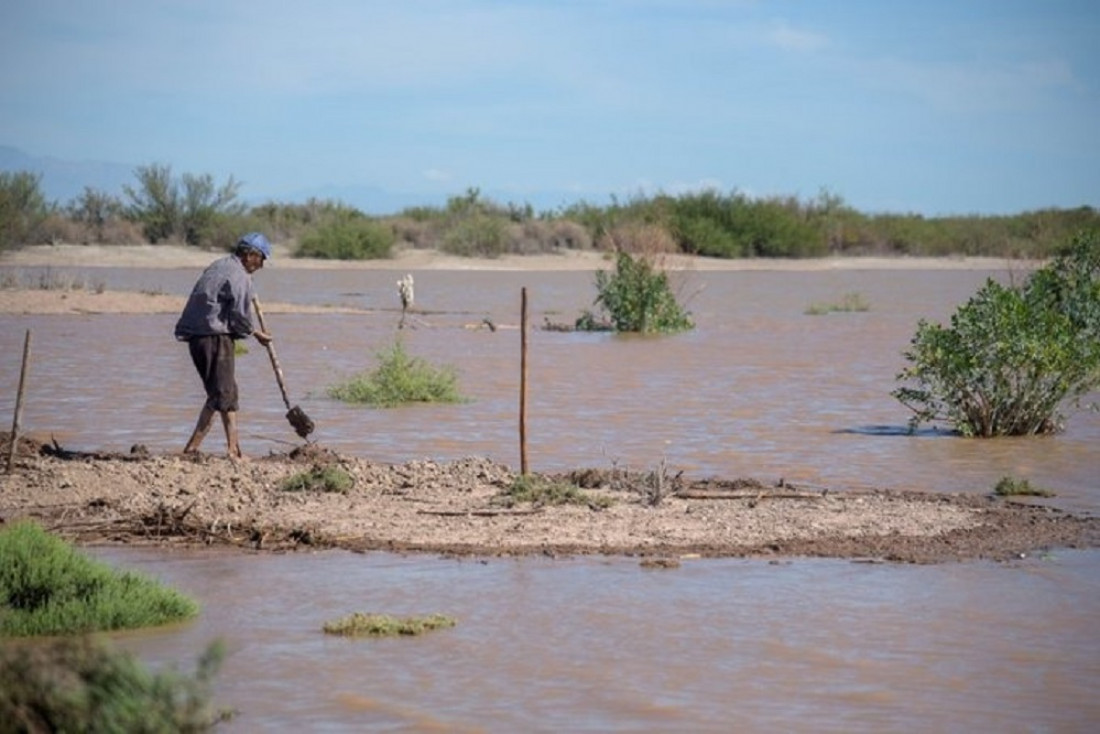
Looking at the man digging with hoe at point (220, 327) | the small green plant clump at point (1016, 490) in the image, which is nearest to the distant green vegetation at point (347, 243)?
the man digging with hoe at point (220, 327)

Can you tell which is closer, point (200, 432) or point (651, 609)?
point (651, 609)

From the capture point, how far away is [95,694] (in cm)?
480

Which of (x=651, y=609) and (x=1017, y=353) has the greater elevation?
(x=1017, y=353)

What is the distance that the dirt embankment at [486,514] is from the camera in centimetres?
1012

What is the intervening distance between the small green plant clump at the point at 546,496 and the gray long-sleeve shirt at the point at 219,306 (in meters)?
2.47

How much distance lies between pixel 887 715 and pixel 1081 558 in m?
3.49

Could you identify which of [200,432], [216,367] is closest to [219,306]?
[216,367]

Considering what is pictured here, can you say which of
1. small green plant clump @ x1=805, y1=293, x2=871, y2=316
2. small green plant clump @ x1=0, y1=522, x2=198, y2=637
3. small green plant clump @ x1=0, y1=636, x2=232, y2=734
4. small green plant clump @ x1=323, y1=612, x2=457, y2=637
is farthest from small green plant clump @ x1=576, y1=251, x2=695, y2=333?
small green plant clump @ x1=0, y1=636, x2=232, y2=734

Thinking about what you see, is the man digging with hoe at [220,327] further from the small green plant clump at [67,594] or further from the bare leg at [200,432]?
the small green plant clump at [67,594]

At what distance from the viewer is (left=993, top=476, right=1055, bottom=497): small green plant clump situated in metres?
12.3

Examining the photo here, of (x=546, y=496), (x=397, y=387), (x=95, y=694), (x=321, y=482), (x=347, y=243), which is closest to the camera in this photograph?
(x=95, y=694)

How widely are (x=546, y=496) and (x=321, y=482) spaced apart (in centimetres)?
Result: 149

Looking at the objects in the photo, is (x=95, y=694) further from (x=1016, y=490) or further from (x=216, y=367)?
(x=1016, y=490)

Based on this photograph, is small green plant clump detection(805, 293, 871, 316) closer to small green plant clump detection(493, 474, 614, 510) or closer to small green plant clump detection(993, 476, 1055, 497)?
small green plant clump detection(993, 476, 1055, 497)
